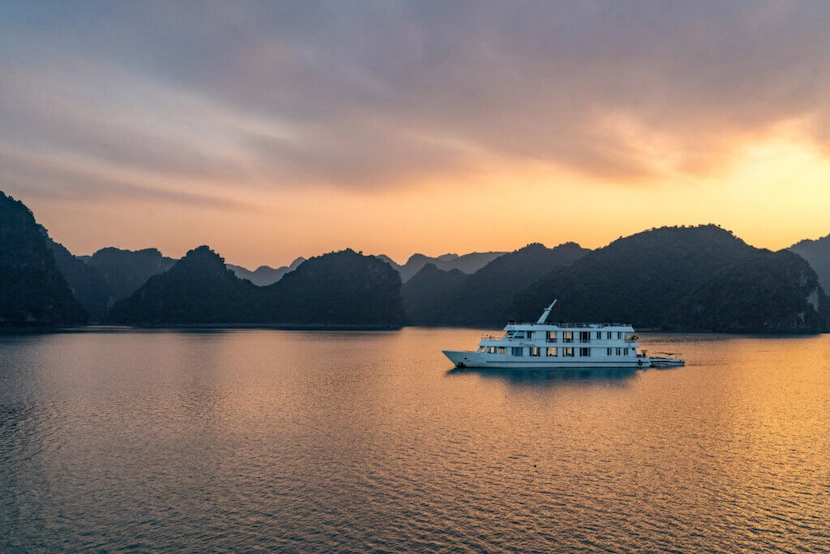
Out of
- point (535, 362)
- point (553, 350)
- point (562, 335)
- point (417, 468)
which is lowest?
point (417, 468)

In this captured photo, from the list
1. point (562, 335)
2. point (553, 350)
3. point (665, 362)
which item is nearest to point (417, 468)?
point (553, 350)

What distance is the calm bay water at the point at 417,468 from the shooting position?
3019 centimetres

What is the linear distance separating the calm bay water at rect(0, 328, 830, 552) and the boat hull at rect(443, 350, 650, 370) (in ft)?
53.8

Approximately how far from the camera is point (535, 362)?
10250 cm

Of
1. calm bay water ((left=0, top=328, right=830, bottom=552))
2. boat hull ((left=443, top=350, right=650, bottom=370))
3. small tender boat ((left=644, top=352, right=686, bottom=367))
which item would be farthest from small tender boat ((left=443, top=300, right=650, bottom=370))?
calm bay water ((left=0, top=328, right=830, bottom=552))

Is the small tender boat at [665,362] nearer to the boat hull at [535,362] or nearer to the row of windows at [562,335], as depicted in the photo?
the boat hull at [535,362]

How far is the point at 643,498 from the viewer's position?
35344 mm

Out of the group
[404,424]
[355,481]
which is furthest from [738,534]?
[404,424]

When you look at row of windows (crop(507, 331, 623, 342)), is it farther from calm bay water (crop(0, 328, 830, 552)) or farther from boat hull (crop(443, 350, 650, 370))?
calm bay water (crop(0, 328, 830, 552))

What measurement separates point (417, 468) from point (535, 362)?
64670mm

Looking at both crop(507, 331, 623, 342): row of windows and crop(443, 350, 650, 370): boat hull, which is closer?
crop(443, 350, 650, 370): boat hull

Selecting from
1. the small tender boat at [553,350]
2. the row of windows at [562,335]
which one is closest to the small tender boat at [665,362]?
the small tender boat at [553,350]

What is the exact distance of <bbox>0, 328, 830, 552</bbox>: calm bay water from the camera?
30.2 meters

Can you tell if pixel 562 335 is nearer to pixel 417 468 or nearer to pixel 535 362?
pixel 535 362
